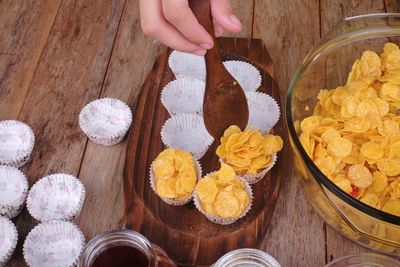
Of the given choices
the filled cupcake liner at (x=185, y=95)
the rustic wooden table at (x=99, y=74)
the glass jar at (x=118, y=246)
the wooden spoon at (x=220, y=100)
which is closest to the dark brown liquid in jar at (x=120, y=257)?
the glass jar at (x=118, y=246)

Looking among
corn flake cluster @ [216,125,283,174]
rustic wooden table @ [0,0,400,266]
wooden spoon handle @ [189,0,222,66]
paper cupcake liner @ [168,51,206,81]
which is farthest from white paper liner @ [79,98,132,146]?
wooden spoon handle @ [189,0,222,66]

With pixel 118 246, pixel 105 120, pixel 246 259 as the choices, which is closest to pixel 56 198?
pixel 105 120

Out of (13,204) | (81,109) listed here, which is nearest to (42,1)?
(81,109)

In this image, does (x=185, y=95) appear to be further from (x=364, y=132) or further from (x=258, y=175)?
(x=364, y=132)

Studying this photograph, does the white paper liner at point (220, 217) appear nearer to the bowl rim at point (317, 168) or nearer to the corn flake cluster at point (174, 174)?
the corn flake cluster at point (174, 174)

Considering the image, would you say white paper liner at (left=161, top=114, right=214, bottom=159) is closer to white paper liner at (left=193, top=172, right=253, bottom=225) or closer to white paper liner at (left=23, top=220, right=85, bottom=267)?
white paper liner at (left=193, top=172, right=253, bottom=225)
